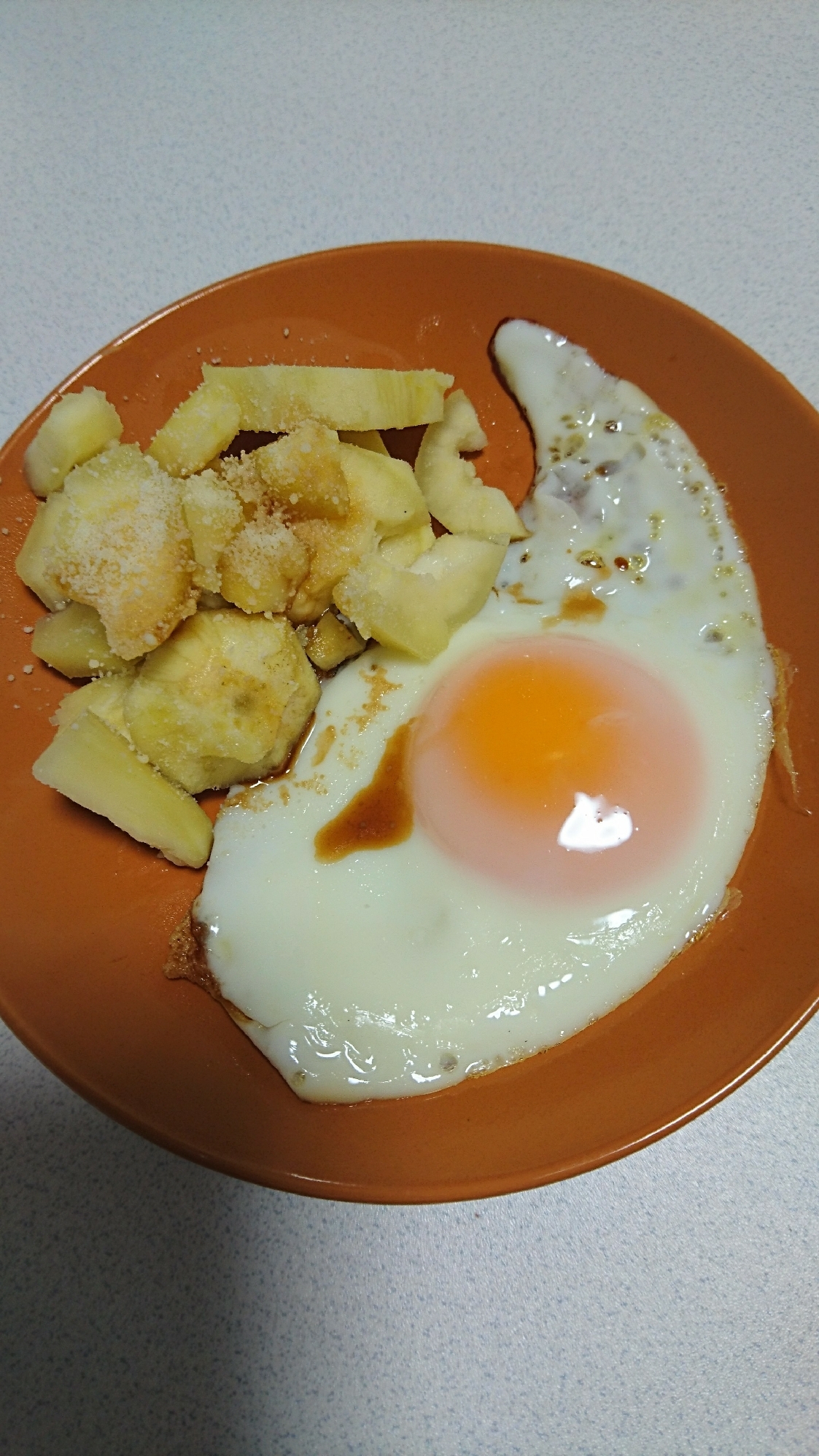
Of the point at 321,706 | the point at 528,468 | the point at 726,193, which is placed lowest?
the point at 321,706

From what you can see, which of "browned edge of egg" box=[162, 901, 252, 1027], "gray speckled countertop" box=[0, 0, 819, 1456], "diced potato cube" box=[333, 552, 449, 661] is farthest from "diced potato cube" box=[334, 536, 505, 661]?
"gray speckled countertop" box=[0, 0, 819, 1456]

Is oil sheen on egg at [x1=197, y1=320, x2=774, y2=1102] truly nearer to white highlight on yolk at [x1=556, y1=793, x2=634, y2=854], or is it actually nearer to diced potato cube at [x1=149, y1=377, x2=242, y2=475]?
white highlight on yolk at [x1=556, y1=793, x2=634, y2=854]

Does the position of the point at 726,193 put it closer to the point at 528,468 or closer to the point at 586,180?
the point at 586,180

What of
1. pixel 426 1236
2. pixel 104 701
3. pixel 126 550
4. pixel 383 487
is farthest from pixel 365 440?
pixel 426 1236

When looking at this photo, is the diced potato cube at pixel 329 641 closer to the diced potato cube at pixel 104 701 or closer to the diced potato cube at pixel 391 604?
the diced potato cube at pixel 391 604

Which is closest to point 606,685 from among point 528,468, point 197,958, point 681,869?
point 681,869
